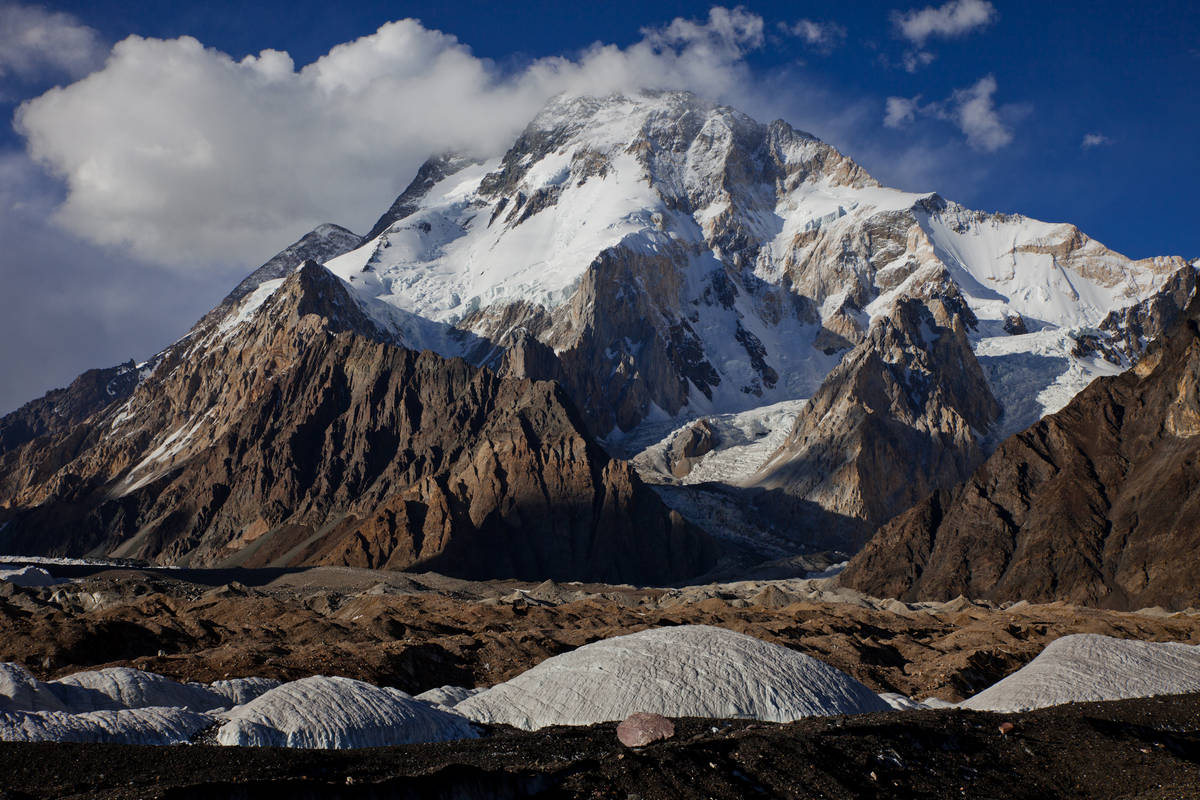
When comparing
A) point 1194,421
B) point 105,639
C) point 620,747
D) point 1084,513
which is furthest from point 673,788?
point 1194,421

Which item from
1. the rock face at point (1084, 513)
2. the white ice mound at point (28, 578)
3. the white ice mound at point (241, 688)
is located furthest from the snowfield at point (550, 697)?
the white ice mound at point (28, 578)

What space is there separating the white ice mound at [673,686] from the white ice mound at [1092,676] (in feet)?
13.7

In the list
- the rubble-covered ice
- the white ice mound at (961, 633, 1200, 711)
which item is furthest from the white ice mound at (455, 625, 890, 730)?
the white ice mound at (961, 633, 1200, 711)

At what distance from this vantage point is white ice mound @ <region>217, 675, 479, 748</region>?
925 inches

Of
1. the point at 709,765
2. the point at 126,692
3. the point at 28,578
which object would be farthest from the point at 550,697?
the point at 28,578

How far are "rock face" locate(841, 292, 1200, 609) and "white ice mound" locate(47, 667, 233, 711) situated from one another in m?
89.2

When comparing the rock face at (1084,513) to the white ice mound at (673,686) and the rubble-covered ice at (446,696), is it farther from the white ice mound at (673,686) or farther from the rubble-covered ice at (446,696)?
the rubble-covered ice at (446,696)

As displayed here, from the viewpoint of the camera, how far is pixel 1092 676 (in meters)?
30.3

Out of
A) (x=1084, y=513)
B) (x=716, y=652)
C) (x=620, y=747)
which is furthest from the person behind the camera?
(x=1084, y=513)

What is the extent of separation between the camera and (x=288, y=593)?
115375 millimetres

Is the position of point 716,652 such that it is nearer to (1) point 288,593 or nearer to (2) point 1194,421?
(1) point 288,593

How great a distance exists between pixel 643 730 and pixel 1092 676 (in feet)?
52.6

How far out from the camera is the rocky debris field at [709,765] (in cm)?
1658

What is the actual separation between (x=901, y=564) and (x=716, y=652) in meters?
110
